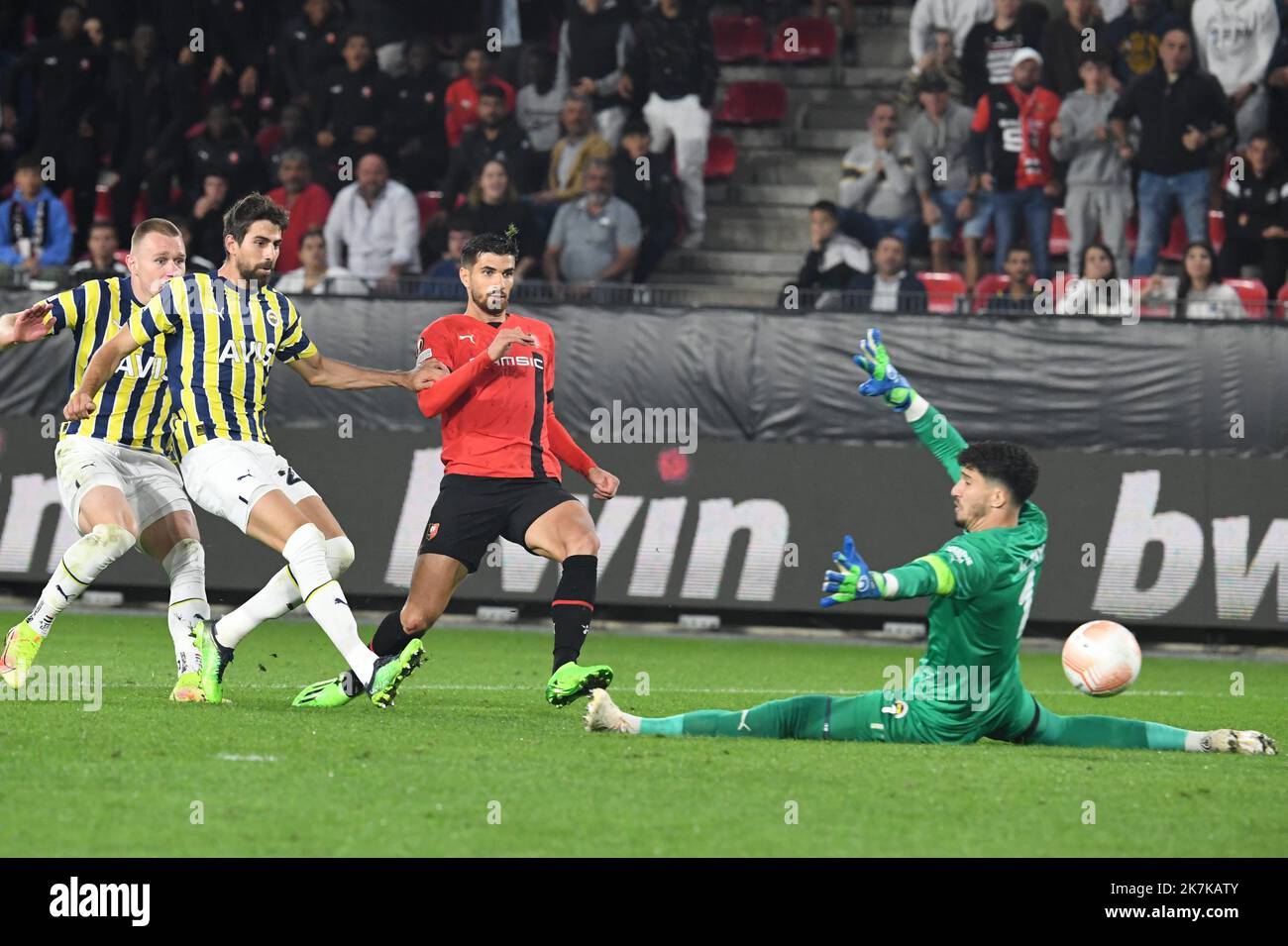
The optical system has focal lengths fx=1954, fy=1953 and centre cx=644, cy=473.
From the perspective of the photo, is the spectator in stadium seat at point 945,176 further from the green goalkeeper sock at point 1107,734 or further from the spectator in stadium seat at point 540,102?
the green goalkeeper sock at point 1107,734

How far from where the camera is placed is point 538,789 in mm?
6422

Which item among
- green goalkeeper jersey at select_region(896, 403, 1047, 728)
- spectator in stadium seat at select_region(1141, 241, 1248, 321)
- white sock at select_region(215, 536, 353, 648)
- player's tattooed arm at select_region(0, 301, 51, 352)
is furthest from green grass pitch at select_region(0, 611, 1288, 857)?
spectator in stadium seat at select_region(1141, 241, 1248, 321)

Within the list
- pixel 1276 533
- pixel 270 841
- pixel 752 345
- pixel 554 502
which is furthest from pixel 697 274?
pixel 270 841

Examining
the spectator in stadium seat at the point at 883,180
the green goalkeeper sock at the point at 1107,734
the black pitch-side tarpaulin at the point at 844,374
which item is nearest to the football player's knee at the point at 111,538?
the green goalkeeper sock at the point at 1107,734

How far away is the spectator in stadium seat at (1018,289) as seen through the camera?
15523mm

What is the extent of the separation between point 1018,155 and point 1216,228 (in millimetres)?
1863

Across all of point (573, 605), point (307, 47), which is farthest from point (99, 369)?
point (307, 47)

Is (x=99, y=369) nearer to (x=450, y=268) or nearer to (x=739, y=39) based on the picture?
(x=450, y=268)

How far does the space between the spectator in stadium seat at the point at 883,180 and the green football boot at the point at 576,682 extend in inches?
388

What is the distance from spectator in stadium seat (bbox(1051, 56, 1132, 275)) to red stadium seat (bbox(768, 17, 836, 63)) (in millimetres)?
3562

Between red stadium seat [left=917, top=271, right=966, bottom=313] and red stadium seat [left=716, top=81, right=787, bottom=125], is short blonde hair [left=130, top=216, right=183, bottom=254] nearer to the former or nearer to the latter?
red stadium seat [left=917, top=271, right=966, bottom=313]

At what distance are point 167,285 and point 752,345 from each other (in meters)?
7.41

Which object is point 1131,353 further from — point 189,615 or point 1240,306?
point 189,615

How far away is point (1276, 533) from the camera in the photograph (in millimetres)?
14516
